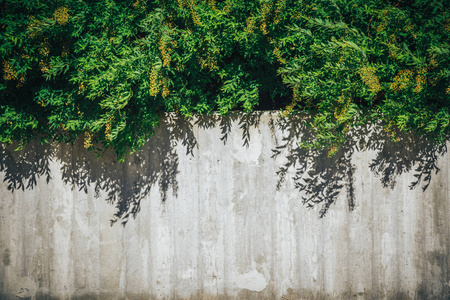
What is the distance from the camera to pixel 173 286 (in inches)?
A: 175

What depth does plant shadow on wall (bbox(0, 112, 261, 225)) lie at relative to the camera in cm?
438

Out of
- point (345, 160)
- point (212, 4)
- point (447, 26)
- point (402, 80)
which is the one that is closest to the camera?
point (447, 26)

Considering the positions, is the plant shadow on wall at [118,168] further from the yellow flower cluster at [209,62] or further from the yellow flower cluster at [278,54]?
the yellow flower cluster at [278,54]

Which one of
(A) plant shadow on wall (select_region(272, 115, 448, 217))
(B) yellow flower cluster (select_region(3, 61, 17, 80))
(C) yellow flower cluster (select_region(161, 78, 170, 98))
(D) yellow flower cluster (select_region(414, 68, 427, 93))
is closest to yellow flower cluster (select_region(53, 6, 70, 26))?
(B) yellow flower cluster (select_region(3, 61, 17, 80))

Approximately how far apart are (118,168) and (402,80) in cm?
383

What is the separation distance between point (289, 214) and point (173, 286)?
1.96m

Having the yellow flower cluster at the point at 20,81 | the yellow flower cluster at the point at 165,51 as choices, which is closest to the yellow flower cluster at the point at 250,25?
the yellow flower cluster at the point at 165,51

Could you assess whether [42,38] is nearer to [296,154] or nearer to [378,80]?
[296,154]

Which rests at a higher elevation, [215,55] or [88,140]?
[215,55]

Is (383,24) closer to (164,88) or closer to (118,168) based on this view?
(164,88)

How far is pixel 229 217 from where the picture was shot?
4.39 metres

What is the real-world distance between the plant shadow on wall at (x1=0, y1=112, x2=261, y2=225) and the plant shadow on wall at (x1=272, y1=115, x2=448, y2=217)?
1.37 meters

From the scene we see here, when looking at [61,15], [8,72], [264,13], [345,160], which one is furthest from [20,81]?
[345,160]

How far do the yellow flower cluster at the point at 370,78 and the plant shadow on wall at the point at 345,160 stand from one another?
0.79 metres
